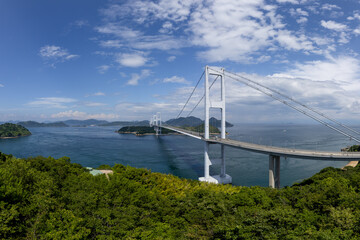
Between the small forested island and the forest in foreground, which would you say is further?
the small forested island

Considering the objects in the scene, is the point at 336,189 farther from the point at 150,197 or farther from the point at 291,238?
the point at 150,197

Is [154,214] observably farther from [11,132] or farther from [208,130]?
[11,132]

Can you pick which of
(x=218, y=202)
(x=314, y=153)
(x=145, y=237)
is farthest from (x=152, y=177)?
(x=314, y=153)

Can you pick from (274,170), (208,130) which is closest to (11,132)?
(208,130)

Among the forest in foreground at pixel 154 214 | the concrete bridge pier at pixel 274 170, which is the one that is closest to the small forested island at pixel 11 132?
the forest in foreground at pixel 154 214

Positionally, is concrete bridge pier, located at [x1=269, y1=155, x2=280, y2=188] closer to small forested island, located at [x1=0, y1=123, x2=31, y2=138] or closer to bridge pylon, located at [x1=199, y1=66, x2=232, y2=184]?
bridge pylon, located at [x1=199, y1=66, x2=232, y2=184]

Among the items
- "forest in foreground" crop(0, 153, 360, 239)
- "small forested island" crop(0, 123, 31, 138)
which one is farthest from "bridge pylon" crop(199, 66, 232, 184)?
"small forested island" crop(0, 123, 31, 138)

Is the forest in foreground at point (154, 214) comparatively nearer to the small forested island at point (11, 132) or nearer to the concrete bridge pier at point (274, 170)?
the concrete bridge pier at point (274, 170)
